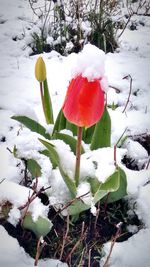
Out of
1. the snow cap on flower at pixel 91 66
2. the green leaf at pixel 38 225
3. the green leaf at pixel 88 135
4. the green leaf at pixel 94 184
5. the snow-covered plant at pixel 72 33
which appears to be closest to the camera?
the snow cap on flower at pixel 91 66

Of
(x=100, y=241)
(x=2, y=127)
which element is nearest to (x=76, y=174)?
(x=100, y=241)

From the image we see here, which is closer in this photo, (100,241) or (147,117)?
(100,241)

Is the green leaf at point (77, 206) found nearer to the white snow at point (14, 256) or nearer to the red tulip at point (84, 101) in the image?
the white snow at point (14, 256)

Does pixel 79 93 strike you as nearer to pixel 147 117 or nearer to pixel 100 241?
pixel 100 241

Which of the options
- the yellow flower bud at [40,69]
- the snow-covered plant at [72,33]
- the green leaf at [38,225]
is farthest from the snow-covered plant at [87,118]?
the snow-covered plant at [72,33]

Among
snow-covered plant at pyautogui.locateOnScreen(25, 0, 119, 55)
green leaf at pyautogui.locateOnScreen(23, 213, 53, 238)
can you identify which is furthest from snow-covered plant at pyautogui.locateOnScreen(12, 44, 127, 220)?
snow-covered plant at pyautogui.locateOnScreen(25, 0, 119, 55)

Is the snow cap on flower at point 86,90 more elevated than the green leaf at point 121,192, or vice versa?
the snow cap on flower at point 86,90
